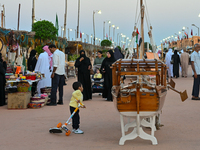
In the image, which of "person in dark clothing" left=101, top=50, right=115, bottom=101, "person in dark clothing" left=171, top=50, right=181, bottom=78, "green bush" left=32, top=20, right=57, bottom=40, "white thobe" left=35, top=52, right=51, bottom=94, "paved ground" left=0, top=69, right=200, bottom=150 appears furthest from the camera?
"person in dark clothing" left=171, top=50, right=181, bottom=78

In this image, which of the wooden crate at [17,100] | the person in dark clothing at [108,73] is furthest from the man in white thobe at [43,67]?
the wooden crate at [17,100]

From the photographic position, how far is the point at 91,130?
6156mm

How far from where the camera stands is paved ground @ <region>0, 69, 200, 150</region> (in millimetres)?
4995

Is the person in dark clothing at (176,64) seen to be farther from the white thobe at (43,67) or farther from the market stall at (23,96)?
the market stall at (23,96)

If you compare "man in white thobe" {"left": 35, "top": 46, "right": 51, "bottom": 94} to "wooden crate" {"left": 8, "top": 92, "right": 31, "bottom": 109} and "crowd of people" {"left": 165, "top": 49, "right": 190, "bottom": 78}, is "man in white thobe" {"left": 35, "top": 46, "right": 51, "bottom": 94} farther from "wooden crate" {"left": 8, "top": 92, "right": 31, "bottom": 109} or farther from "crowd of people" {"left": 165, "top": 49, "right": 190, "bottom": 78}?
"crowd of people" {"left": 165, "top": 49, "right": 190, "bottom": 78}

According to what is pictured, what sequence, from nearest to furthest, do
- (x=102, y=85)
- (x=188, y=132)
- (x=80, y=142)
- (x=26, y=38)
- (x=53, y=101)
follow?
(x=80, y=142)
(x=188, y=132)
(x=53, y=101)
(x=102, y=85)
(x=26, y=38)

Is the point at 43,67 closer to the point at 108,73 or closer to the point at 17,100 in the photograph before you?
the point at 108,73

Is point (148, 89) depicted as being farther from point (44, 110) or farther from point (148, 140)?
point (44, 110)

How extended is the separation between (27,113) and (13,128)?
6.15ft

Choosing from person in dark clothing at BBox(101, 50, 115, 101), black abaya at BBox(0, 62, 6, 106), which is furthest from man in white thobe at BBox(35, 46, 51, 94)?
person in dark clothing at BBox(101, 50, 115, 101)

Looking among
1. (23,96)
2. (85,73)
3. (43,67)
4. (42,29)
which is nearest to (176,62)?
(42,29)

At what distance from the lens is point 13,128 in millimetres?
6375

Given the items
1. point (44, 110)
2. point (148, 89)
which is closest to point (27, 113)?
point (44, 110)

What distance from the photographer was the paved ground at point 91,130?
499 centimetres
